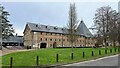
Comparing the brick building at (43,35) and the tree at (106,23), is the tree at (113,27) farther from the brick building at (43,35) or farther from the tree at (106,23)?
the brick building at (43,35)

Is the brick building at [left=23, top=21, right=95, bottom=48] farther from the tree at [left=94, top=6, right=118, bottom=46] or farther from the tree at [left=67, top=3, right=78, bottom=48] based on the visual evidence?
the tree at [left=67, top=3, right=78, bottom=48]

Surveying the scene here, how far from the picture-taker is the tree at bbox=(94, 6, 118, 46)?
165 ft

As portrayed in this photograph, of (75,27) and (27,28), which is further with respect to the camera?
(27,28)

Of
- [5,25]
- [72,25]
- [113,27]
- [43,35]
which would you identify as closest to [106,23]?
[113,27]

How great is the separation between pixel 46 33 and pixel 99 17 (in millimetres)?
48293

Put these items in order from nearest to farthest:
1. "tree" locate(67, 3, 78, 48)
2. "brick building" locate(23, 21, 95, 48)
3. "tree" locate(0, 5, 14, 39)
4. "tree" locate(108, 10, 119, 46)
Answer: "tree" locate(67, 3, 78, 48) < "tree" locate(108, 10, 119, 46) < "tree" locate(0, 5, 14, 39) < "brick building" locate(23, 21, 95, 48)

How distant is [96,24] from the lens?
5506 centimetres

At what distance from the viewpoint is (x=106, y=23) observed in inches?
2071

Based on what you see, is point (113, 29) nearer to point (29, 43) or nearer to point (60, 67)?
point (60, 67)

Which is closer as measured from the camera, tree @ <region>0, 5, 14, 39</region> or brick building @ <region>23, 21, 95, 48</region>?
tree @ <region>0, 5, 14, 39</region>

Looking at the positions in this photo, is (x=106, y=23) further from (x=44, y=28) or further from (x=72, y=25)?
(x=44, y=28)

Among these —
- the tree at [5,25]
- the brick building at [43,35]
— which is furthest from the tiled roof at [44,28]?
the tree at [5,25]

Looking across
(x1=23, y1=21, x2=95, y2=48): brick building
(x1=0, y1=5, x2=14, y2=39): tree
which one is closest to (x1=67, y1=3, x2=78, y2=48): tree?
(x1=0, y1=5, x2=14, y2=39): tree

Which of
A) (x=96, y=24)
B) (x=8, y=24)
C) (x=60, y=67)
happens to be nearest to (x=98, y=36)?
(x=96, y=24)
